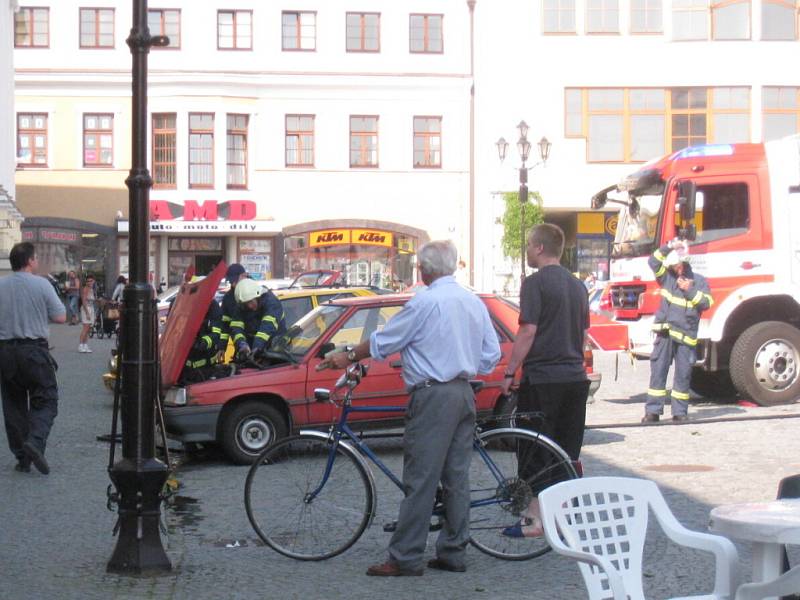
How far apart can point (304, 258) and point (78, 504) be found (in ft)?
127

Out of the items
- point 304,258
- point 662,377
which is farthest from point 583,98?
point 662,377

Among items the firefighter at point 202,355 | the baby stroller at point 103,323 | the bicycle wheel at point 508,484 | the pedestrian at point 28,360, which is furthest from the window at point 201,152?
the bicycle wheel at point 508,484

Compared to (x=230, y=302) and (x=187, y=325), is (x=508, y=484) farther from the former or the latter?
(x=230, y=302)

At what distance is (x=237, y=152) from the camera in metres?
48.3

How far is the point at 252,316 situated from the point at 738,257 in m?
6.41

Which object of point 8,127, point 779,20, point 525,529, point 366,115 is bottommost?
point 525,529

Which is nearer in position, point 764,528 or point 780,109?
point 764,528

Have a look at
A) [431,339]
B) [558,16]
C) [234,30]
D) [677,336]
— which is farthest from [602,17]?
[431,339]

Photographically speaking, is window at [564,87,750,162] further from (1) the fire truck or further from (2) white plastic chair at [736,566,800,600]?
(2) white plastic chair at [736,566,800,600]

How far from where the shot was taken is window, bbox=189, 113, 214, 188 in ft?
157

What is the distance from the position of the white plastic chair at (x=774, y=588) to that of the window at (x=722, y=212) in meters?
12.7

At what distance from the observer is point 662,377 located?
14930 mm

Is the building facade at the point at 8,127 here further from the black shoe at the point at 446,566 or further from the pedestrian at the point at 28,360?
the black shoe at the point at 446,566

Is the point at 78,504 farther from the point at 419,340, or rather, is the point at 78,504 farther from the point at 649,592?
the point at 649,592
